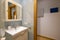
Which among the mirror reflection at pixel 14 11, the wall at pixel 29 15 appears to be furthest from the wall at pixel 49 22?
the mirror reflection at pixel 14 11

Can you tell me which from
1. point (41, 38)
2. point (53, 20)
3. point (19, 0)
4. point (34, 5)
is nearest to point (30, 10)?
point (34, 5)

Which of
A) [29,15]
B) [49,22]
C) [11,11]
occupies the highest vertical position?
[11,11]

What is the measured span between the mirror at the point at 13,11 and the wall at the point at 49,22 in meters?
0.82

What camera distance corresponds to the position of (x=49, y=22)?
8.70ft

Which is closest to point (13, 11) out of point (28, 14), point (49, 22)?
point (28, 14)

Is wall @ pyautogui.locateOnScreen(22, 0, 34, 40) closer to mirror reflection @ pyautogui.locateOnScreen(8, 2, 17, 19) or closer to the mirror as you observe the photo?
the mirror

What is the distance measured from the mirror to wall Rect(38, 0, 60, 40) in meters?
0.82

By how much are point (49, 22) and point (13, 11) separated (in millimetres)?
1242

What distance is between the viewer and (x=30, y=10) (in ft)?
7.55

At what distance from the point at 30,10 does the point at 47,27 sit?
893 millimetres

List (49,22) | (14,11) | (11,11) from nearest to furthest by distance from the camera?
(11,11) < (14,11) < (49,22)

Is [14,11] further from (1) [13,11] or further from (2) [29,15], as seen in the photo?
(2) [29,15]

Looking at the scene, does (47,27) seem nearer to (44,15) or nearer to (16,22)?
(44,15)

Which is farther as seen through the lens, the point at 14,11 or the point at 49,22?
the point at 49,22
